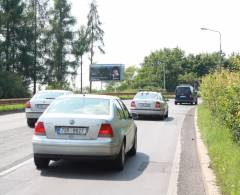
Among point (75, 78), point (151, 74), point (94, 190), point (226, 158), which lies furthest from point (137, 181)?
point (151, 74)

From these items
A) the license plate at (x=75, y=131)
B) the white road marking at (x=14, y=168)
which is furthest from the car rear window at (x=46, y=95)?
the license plate at (x=75, y=131)

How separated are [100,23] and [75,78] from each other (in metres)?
9.92

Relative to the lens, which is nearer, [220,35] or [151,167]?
[151,167]

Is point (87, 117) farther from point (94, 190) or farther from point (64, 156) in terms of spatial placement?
point (94, 190)

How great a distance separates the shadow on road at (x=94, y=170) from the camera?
10125 millimetres

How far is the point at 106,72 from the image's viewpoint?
8575 cm

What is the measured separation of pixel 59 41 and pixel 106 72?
10.6 metres

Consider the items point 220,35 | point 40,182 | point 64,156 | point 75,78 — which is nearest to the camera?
point 40,182

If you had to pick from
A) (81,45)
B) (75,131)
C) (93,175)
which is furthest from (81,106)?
(81,45)

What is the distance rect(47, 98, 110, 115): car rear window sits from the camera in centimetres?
1081

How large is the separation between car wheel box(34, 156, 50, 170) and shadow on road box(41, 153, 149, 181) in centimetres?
11

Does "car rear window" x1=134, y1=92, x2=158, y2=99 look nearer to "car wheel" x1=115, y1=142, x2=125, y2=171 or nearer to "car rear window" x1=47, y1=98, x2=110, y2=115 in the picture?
"car rear window" x1=47, y1=98, x2=110, y2=115

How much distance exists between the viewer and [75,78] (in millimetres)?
81250

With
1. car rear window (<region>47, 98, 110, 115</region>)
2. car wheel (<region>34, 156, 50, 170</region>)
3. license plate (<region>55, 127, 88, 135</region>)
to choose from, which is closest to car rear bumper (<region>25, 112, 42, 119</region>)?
car rear window (<region>47, 98, 110, 115</region>)
